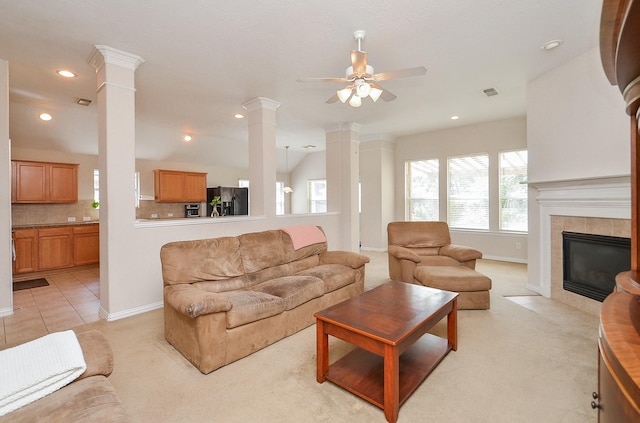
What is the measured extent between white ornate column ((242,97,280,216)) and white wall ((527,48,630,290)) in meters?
3.71

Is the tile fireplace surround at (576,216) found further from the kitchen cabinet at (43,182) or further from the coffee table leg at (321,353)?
the kitchen cabinet at (43,182)

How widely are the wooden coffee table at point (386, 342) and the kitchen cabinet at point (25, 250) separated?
5.70 metres

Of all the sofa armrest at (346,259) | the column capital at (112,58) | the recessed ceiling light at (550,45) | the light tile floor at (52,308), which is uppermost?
the recessed ceiling light at (550,45)

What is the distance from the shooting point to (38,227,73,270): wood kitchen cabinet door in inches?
203

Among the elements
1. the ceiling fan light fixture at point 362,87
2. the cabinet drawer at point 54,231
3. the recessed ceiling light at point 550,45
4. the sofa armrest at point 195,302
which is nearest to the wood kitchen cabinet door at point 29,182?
the cabinet drawer at point 54,231

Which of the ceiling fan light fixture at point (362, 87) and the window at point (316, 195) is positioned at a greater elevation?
the ceiling fan light fixture at point (362, 87)

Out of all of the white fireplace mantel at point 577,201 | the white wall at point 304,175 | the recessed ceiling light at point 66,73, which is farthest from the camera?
the white wall at point 304,175

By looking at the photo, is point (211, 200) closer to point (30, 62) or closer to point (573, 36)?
point (30, 62)

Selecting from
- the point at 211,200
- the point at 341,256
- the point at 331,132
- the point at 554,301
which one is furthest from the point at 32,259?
the point at 554,301

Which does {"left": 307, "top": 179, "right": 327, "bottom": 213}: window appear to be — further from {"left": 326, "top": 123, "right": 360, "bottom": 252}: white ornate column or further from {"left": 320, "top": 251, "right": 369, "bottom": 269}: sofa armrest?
{"left": 320, "top": 251, "right": 369, "bottom": 269}: sofa armrest

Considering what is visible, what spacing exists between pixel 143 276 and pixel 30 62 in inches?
107

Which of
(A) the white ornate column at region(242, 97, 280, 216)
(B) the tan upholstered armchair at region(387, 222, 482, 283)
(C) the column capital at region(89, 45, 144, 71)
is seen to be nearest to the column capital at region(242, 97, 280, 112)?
(A) the white ornate column at region(242, 97, 280, 216)

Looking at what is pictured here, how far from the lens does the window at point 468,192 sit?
6.19 meters

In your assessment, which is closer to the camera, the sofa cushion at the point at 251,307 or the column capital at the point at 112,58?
the sofa cushion at the point at 251,307
